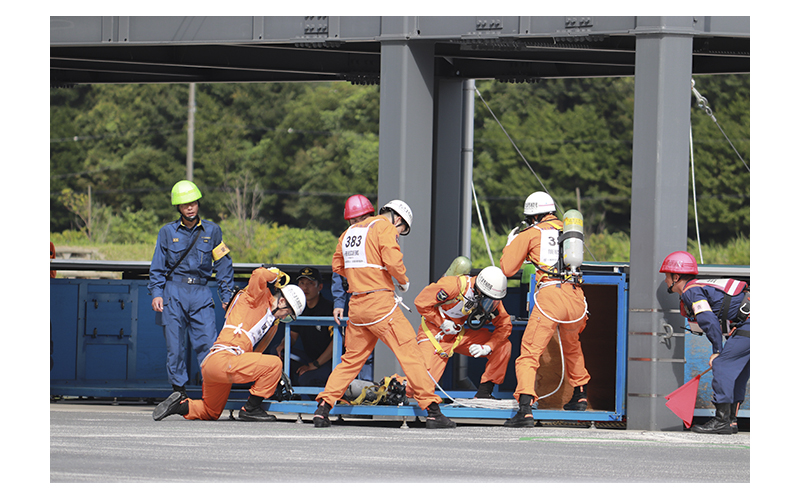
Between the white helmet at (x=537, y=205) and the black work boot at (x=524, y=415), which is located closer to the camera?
the black work boot at (x=524, y=415)

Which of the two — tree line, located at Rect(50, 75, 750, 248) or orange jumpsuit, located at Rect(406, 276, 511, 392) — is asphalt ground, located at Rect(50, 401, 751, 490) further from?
tree line, located at Rect(50, 75, 750, 248)

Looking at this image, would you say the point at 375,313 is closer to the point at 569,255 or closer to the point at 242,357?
the point at 242,357

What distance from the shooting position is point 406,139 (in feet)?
28.0

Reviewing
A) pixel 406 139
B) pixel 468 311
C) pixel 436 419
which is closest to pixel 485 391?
pixel 468 311

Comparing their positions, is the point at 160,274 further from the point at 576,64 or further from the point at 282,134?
the point at 282,134

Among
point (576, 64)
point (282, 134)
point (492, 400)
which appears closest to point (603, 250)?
point (282, 134)

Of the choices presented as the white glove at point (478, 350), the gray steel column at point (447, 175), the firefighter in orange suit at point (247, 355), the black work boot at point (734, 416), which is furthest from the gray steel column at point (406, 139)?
the black work boot at point (734, 416)

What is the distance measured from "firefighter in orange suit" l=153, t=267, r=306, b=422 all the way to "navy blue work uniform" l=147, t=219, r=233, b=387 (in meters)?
0.51

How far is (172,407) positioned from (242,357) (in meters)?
0.83

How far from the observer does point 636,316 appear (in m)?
7.91

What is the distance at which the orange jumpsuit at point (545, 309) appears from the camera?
25.7 ft

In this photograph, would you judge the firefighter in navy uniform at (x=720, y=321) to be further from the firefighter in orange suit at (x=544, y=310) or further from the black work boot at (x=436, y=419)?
the black work boot at (x=436, y=419)

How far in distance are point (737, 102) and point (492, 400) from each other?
2858cm

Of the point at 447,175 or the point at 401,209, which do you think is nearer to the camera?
the point at 401,209
